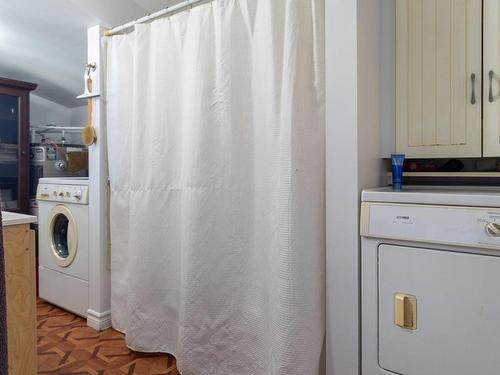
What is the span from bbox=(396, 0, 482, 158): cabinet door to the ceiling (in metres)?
1.58

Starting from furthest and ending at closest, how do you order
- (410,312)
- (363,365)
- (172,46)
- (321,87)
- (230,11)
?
(172,46) → (230,11) → (321,87) → (363,365) → (410,312)

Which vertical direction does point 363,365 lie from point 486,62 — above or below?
below

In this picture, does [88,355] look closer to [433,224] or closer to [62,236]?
[62,236]

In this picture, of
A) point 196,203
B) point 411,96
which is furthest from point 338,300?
point 411,96

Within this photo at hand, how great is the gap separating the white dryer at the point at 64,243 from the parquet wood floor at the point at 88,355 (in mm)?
195

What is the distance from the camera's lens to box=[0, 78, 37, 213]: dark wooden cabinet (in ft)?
11.0

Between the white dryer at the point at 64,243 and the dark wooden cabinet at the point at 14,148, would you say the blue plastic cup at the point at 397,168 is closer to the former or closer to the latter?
the white dryer at the point at 64,243

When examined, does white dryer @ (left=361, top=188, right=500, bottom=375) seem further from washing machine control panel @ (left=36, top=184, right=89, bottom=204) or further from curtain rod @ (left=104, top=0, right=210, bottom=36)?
washing machine control panel @ (left=36, top=184, right=89, bottom=204)

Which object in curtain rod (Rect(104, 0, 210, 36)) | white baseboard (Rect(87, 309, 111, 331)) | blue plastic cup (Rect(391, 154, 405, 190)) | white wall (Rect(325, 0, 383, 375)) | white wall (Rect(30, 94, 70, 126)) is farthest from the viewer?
white wall (Rect(30, 94, 70, 126))

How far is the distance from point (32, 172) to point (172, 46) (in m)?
2.65

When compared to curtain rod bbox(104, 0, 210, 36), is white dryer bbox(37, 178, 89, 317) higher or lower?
lower

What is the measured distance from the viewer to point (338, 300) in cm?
124

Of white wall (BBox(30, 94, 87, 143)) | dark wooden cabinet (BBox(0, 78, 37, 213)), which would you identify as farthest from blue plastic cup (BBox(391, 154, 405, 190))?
white wall (BBox(30, 94, 87, 143))

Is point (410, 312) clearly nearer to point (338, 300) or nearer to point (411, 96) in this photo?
point (338, 300)
